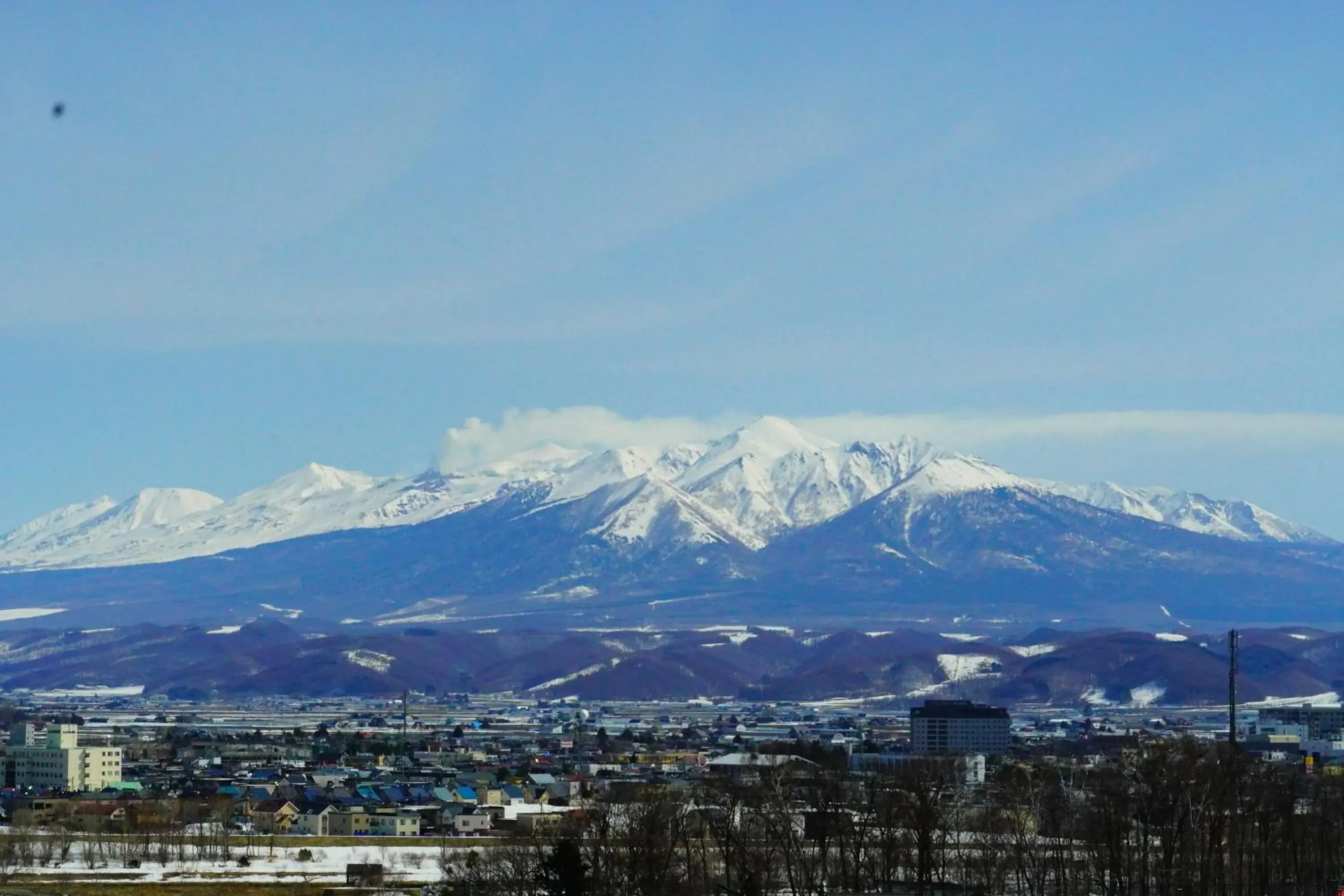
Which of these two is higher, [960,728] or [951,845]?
[960,728]

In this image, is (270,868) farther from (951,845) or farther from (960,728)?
(960,728)

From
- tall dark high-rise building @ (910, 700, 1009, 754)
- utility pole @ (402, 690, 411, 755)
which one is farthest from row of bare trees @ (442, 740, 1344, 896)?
tall dark high-rise building @ (910, 700, 1009, 754)

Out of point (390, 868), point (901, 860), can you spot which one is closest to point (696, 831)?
point (901, 860)

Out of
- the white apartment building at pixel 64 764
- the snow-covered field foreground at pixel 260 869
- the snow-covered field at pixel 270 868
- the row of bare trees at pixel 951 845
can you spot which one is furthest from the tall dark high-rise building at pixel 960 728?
the snow-covered field foreground at pixel 260 869

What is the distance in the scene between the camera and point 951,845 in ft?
177

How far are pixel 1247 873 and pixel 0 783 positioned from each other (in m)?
58.0

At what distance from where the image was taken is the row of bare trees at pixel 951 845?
47.1 meters

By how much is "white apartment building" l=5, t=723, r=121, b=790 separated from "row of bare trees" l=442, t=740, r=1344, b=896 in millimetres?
33765

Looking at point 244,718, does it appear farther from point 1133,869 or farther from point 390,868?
point 1133,869

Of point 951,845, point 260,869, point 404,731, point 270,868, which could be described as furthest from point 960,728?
point 951,845

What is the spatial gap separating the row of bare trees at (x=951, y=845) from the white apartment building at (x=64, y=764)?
111 feet

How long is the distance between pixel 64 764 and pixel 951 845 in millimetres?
49760

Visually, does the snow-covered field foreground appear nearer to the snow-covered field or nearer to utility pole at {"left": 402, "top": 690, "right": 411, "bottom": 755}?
the snow-covered field

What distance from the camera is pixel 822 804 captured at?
58.7 meters
